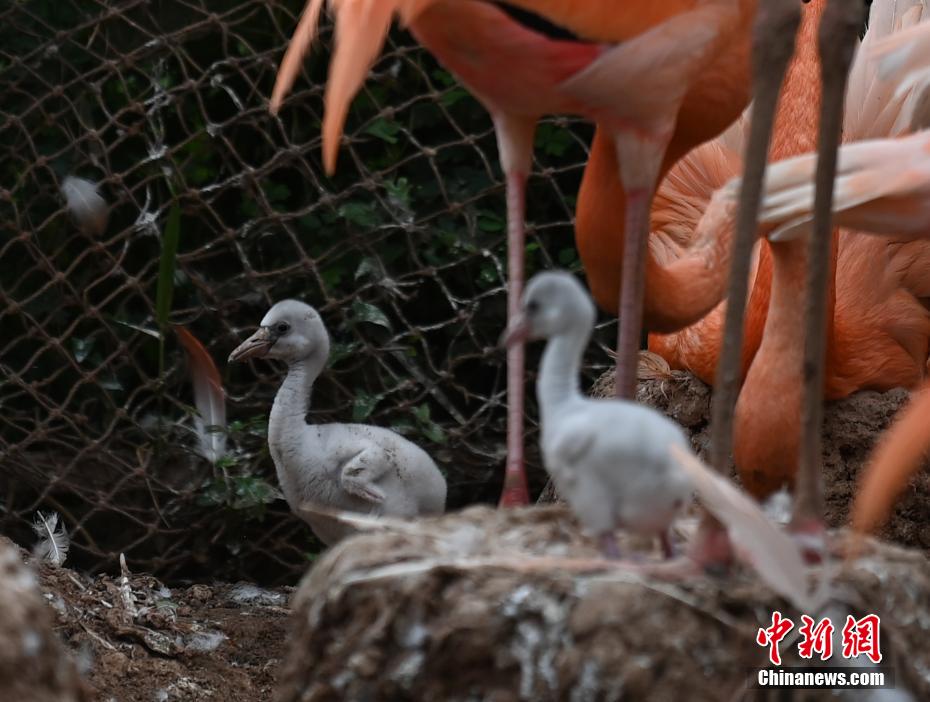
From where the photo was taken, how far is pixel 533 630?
1832 mm

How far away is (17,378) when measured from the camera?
3828mm

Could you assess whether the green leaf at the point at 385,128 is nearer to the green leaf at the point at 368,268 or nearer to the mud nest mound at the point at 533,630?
the green leaf at the point at 368,268

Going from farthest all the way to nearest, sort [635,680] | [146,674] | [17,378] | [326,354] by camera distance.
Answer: [17,378], [326,354], [146,674], [635,680]

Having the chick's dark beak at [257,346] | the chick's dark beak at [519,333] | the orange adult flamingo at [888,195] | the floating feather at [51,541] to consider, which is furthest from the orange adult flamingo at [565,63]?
the floating feather at [51,541]

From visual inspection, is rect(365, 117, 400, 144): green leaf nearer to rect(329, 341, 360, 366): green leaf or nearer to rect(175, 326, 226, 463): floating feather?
rect(329, 341, 360, 366): green leaf

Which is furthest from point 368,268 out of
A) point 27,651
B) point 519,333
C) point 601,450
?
point 27,651

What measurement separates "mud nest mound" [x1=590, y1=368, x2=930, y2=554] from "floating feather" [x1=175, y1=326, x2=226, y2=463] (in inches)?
39.9

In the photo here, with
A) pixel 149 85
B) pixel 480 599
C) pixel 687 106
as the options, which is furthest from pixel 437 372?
pixel 480 599

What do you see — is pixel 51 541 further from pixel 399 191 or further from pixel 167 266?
pixel 399 191

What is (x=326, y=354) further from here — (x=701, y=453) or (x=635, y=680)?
(x=635, y=680)

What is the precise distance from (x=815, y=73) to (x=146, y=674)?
7.10 feet

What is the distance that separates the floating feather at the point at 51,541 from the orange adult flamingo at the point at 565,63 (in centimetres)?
156

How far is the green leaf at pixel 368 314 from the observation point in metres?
3.90

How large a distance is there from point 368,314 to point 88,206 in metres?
0.78
